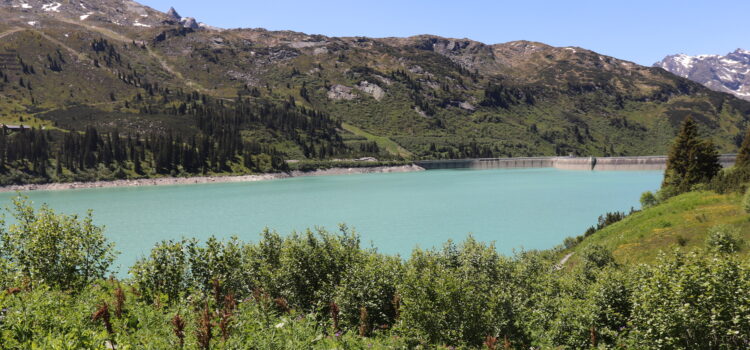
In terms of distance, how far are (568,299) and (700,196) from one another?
48.4 m

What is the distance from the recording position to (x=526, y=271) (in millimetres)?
27297

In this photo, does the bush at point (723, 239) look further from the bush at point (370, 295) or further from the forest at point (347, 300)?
the bush at point (370, 295)

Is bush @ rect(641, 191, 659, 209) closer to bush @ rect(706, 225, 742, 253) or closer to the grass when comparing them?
the grass

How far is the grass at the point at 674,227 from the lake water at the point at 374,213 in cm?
1241

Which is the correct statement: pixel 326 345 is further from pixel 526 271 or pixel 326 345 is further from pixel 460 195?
pixel 460 195

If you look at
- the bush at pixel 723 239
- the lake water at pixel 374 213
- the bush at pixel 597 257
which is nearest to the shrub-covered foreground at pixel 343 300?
the bush at pixel 597 257

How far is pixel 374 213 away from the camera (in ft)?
356

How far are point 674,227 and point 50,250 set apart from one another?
53142 millimetres

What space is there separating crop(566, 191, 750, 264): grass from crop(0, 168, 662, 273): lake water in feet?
40.7

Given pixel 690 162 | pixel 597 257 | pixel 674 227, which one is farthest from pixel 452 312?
pixel 690 162

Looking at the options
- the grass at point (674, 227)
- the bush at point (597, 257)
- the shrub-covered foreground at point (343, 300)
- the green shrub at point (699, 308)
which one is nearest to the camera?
the green shrub at point (699, 308)

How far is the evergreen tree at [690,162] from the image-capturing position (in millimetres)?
73250

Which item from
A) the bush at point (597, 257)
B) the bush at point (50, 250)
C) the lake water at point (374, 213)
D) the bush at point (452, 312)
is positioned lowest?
the lake water at point (374, 213)

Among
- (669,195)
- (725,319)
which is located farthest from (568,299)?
(669,195)
